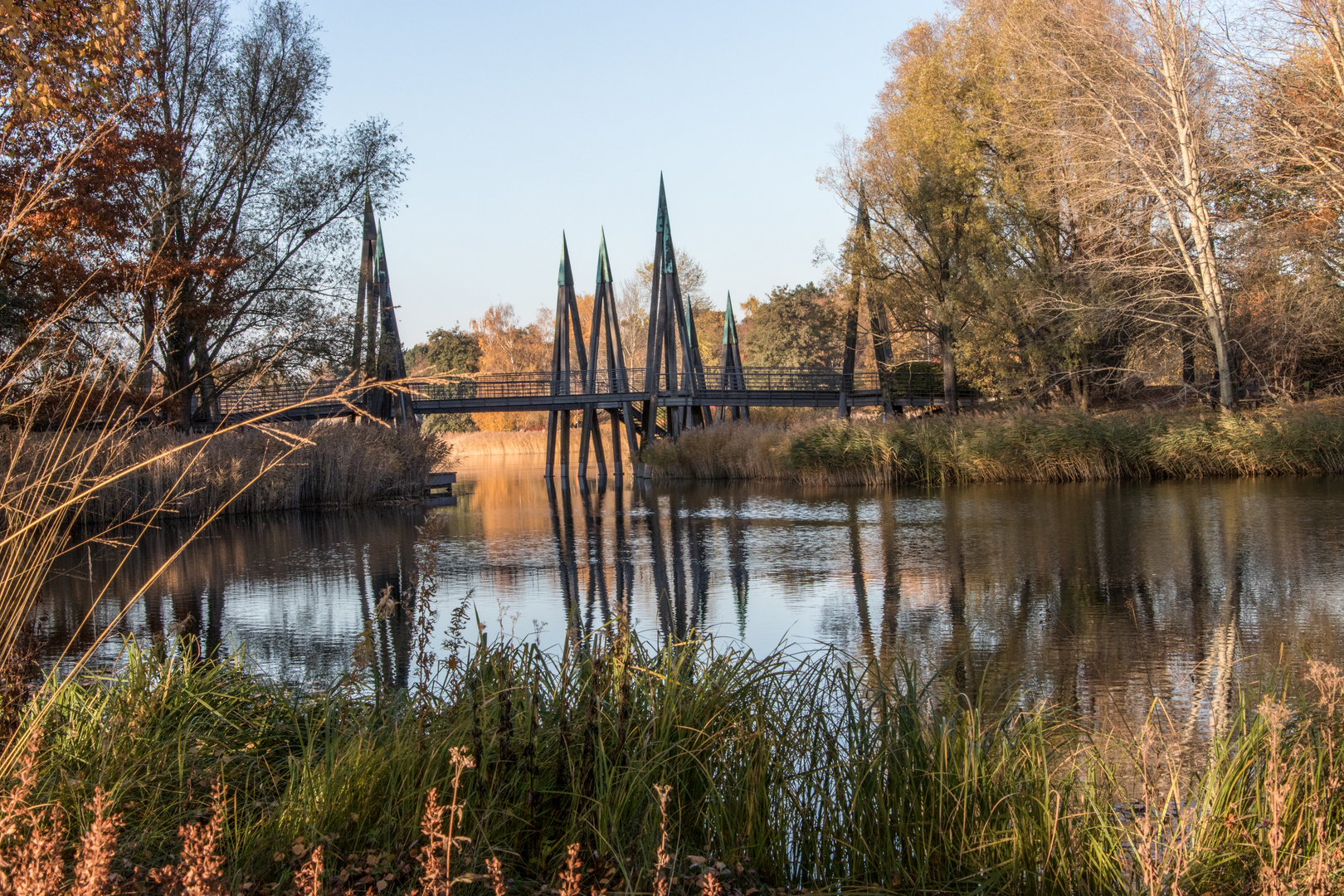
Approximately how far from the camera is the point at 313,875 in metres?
2.46

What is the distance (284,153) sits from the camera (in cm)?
2452

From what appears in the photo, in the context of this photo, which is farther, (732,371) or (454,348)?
(454,348)

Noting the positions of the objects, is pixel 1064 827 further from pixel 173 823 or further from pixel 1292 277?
pixel 1292 277

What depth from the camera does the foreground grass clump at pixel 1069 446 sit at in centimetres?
1997

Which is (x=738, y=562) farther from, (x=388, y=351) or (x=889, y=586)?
(x=388, y=351)

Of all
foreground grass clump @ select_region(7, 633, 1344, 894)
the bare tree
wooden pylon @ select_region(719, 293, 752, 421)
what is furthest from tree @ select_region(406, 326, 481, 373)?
foreground grass clump @ select_region(7, 633, 1344, 894)

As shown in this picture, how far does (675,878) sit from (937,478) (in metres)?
19.6

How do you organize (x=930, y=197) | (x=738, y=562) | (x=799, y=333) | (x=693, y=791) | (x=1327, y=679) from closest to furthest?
(x=1327, y=679) < (x=693, y=791) < (x=738, y=562) < (x=930, y=197) < (x=799, y=333)

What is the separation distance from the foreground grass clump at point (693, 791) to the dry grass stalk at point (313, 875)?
0.48ft

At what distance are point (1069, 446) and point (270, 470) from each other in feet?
47.6

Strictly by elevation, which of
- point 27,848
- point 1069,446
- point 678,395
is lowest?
point 1069,446

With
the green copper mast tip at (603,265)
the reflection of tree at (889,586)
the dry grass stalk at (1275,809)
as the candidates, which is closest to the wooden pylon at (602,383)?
the green copper mast tip at (603,265)

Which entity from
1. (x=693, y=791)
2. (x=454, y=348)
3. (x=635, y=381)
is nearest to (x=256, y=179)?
(x=635, y=381)

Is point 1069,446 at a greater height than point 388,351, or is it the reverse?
point 388,351
